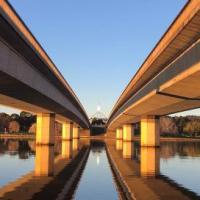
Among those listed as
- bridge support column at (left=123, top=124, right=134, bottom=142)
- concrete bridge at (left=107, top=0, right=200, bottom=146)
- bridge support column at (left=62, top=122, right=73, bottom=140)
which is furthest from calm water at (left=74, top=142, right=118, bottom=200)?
bridge support column at (left=62, top=122, right=73, bottom=140)

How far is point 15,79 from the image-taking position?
24531 mm

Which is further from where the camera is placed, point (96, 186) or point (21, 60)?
point (21, 60)

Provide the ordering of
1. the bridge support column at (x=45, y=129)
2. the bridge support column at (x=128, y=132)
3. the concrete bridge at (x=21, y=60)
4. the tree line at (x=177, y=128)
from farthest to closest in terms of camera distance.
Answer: the tree line at (x=177, y=128), the bridge support column at (x=128, y=132), the bridge support column at (x=45, y=129), the concrete bridge at (x=21, y=60)

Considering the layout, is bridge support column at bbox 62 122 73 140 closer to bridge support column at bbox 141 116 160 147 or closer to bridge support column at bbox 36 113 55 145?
bridge support column at bbox 36 113 55 145

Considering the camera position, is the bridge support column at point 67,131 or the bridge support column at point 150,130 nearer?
the bridge support column at point 150,130

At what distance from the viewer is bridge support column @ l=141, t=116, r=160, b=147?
59.5 m

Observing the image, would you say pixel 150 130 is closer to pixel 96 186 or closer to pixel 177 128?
pixel 96 186

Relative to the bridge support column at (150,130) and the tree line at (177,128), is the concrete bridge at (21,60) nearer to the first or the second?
the bridge support column at (150,130)

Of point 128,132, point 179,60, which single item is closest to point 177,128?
point 128,132

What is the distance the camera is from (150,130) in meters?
59.8

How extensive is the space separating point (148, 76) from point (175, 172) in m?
11.1

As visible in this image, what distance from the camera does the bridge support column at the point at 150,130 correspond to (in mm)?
59469

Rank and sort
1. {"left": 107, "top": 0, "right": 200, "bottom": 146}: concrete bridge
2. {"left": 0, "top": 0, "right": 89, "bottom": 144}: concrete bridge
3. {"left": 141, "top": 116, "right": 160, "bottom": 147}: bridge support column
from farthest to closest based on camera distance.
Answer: {"left": 141, "top": 116, "right": 160, "bottom": 147}: bridge support column → {"left": 0, "top": 0, "right": 89, "bottom": 144}: concrete bridge → {"left": 107, "top": 0, "right": 200, "bottom": 146}: concrete bridge

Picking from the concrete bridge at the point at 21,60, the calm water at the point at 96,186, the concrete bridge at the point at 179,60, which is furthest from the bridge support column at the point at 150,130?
the calm water at the point at 96,186
